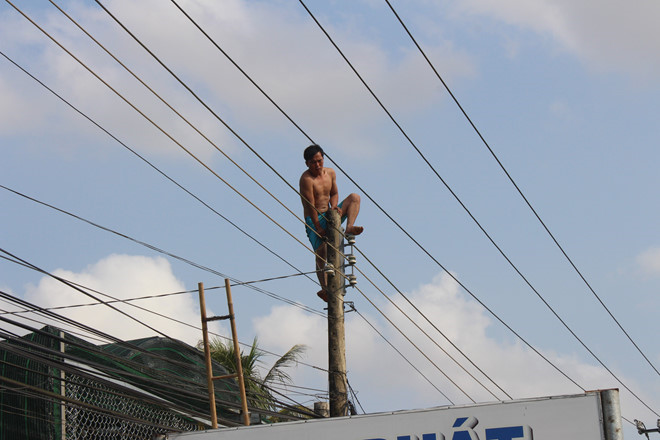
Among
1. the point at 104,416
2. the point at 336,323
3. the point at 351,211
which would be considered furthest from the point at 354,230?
the point at 104,416

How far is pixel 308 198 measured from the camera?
13.2 meters

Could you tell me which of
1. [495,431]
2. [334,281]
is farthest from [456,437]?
[334,281]

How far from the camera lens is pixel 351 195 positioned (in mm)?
13477

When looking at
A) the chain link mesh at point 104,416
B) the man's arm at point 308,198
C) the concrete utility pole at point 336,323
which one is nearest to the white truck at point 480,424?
the chain link mesh at point 104,416

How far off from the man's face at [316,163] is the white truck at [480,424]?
6.28 metres

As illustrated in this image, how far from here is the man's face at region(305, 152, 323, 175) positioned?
13.1m

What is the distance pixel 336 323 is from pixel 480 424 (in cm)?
604

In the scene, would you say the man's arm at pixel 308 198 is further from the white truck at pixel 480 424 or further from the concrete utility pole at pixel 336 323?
the white truck at pixel 480 424

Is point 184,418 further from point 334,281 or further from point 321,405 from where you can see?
point 334,281

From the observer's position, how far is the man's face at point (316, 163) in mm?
13117

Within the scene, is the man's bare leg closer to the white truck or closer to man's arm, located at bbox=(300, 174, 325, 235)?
man's arm, located at bbox=(300, 174, 325, 235)

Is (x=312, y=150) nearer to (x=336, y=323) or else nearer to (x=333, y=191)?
(x=333, y=191)

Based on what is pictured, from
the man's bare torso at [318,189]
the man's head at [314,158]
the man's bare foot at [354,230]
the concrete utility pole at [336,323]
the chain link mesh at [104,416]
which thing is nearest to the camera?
the chain link mesh at [104,416]

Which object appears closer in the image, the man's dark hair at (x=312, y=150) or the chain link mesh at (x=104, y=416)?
the chain link mesh at (x=104, y=416)
